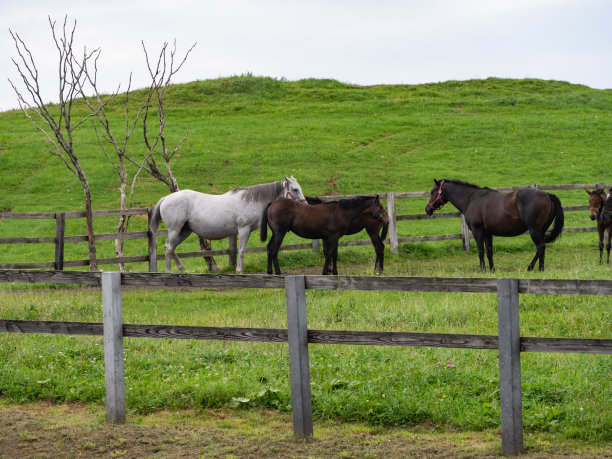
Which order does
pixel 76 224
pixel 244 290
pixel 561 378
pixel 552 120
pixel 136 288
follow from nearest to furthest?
pixel 561 378
pixel 244 290
pixel 136 288
pixel 76 224
pixel 552 120

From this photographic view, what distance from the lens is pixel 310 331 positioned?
5.22 meters

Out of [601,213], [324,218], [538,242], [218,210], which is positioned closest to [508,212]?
[538,242]

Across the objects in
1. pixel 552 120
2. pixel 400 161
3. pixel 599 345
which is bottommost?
pixel 599 345

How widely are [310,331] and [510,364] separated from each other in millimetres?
1511

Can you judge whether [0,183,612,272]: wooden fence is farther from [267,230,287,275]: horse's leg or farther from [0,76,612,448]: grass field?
[267,230,287,275]: horse's leg

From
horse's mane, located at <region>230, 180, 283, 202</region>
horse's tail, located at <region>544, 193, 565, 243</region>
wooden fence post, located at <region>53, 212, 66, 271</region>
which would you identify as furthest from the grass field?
horse's mane, located at <region>230, 180, 283, 202</region>

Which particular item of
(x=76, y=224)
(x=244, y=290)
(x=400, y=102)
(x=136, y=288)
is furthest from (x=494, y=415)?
(x=400, y=102)

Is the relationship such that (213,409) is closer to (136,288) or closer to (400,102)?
(136,288)

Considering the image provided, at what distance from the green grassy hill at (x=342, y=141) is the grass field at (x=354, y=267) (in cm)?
15

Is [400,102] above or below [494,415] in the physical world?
above

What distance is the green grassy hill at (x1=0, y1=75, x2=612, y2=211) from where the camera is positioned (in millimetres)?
27719

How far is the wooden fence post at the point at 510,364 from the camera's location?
4621mm

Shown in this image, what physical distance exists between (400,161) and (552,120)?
12057 millimetres

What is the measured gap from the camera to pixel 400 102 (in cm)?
4306
